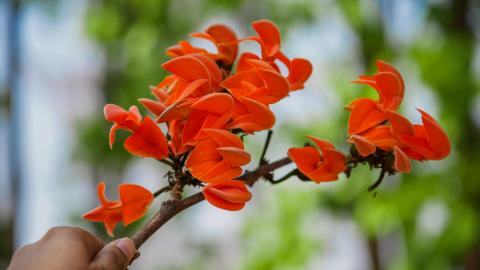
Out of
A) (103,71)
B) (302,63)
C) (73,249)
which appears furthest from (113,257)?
(103,71)

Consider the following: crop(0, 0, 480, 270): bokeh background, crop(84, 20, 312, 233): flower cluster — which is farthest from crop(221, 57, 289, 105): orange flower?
crop(0, 0, 480, 270): bokeh background

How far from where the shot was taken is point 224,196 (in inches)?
13.9

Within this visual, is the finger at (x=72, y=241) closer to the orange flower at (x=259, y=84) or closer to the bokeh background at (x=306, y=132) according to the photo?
→ the orange flower at (x=259, y=84)

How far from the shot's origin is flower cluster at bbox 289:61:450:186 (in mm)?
384

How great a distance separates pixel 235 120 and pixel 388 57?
167 cm

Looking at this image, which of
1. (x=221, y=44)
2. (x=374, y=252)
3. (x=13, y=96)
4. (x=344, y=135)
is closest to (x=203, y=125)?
(x=221, y=44)

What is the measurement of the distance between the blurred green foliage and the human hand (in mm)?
1525

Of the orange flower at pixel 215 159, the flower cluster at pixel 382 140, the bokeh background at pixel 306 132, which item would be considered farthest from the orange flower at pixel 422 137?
the bokeh background at pixel 306 132

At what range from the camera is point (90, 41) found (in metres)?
2.95

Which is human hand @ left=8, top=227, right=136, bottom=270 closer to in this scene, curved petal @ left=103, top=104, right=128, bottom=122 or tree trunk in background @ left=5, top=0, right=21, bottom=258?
curved petal @ left=103, top=104, right=128, bottom=122

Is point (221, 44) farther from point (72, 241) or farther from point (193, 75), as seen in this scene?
point (72, 241)

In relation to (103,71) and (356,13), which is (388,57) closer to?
(356,13)

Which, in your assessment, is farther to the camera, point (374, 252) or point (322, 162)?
point (374, 252)

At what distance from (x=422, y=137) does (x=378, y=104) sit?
0.04 meters
